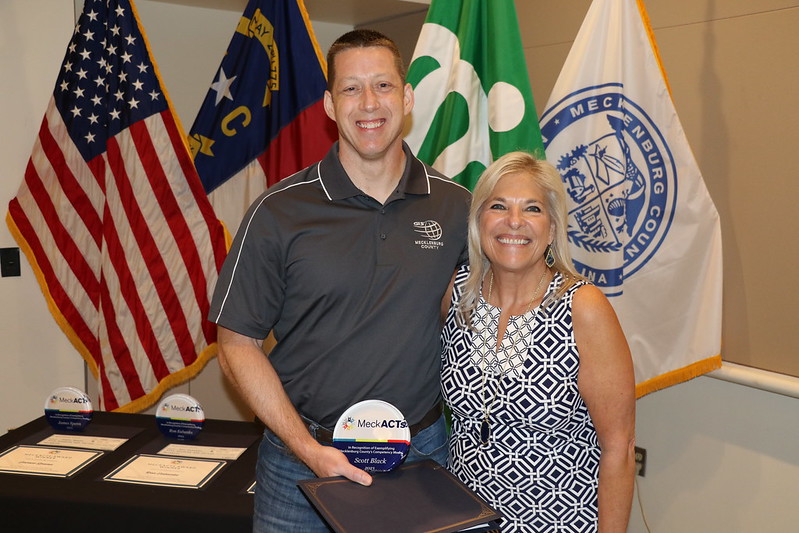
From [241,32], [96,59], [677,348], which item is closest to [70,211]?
[96,59]

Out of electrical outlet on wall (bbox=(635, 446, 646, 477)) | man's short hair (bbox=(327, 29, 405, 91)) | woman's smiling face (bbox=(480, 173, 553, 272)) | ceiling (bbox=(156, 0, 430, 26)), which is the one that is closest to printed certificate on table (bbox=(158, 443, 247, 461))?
woman's smiling face (bbox=(480, 173, 553, 272))

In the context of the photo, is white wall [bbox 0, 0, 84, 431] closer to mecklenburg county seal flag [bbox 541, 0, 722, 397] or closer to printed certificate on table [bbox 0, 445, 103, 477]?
printed certificate on table [bbox 0, 445, 103, 477]

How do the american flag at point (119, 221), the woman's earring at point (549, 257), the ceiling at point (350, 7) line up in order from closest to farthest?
the woman's earring at point (549, 257) < the american flag at point (119, 221) < the ceiling at point (350, 7)

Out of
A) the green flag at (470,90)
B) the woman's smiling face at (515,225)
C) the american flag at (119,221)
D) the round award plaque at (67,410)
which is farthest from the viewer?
the american flag at (119,221)

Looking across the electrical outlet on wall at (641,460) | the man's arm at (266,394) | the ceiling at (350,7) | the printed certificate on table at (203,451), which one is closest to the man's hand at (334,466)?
the man's arm at (266,394)

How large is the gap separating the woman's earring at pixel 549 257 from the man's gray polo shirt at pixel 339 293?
0.80ft

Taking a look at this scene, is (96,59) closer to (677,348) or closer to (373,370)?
(373,370)

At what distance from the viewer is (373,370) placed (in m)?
1.67

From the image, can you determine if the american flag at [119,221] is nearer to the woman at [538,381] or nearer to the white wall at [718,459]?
the woman at [538,381]

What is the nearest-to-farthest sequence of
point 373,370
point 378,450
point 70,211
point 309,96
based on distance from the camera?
point 378,450 → point 373,370 → point 309,96 → point 70,211

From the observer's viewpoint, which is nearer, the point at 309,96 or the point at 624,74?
the point at 624,74

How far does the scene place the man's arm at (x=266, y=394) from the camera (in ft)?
5.33

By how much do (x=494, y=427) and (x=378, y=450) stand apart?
27cm

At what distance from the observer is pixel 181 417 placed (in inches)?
88.7
